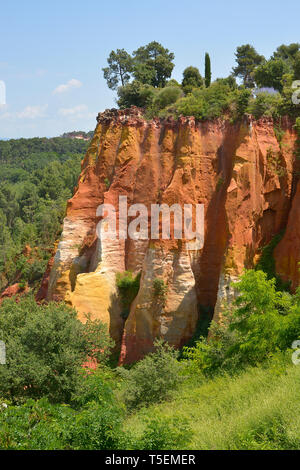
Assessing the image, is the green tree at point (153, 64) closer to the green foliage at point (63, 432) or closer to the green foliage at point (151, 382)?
the green foliage at point (151, 382)

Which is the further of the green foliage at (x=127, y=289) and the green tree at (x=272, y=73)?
the green tree at (x=272, y=73)

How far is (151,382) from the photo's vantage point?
43.7ft

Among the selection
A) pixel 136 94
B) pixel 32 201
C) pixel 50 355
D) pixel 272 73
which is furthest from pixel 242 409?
pixel 32 201

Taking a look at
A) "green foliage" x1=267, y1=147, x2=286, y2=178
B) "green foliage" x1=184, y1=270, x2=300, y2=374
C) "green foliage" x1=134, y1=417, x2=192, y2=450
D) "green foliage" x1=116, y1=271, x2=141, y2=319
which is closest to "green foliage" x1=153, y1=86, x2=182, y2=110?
"green foliage" x1=267, y1=147, x2=286, y2=178

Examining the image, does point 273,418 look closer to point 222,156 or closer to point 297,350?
point 297,350

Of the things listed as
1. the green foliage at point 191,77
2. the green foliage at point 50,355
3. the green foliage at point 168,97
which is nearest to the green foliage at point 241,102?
the green foliage at point 168,97

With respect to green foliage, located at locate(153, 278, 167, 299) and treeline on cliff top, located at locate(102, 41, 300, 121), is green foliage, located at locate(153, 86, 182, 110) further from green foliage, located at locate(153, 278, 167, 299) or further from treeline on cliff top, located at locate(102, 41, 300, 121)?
green foliage, located at locate(153, 278, 167, 299)

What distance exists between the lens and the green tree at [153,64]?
32.1 meters
